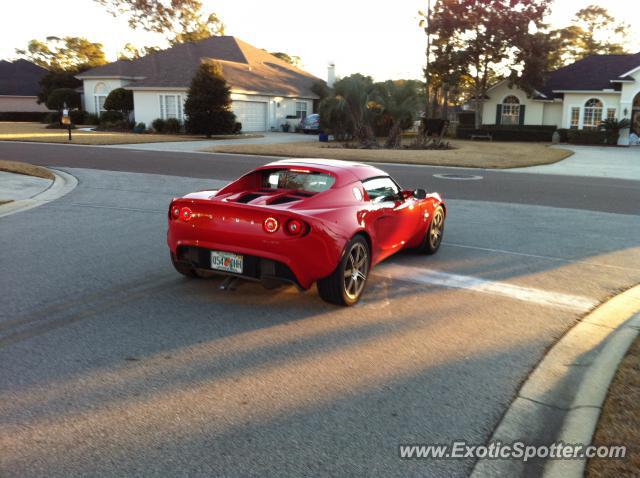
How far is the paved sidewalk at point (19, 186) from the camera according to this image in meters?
12.0

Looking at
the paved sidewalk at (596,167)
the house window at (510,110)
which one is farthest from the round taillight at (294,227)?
the house window at (510,110)

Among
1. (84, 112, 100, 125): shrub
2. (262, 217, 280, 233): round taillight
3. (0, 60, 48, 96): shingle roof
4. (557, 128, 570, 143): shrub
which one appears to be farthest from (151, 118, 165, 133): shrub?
(262, 217, 280, 233): round taillight

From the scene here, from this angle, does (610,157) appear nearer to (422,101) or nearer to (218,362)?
(422,101)

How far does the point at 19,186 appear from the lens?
13281 mm

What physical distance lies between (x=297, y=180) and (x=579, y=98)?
40.4 meters

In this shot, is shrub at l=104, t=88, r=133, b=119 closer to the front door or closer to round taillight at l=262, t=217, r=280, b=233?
the front door

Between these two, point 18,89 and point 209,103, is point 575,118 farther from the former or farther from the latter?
point 18,89

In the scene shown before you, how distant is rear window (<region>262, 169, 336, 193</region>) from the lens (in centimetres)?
623

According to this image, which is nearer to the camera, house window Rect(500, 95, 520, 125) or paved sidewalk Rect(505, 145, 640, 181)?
paved sidewalk Rect(505, 145, 640, 181)

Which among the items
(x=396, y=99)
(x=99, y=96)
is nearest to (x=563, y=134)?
(x=396, y=99)

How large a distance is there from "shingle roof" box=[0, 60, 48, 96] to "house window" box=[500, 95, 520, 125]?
48.1 meters

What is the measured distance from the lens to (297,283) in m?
5.30

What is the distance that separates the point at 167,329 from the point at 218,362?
834 mm

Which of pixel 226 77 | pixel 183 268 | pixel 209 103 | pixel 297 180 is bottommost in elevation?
pixel 183 268
